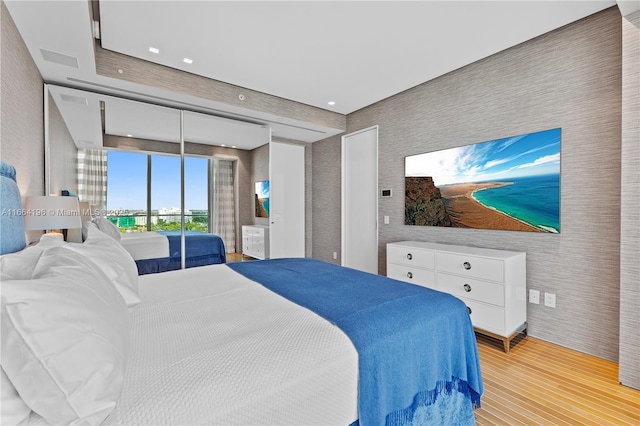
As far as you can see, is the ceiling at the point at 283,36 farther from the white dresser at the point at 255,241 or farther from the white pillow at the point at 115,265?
the white dresser at the point at 255,241

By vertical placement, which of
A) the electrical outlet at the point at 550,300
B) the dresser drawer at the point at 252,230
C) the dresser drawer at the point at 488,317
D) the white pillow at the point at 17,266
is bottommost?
the dresser drawer at the point at 488,317

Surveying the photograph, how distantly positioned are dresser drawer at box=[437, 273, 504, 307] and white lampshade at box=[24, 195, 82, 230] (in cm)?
316

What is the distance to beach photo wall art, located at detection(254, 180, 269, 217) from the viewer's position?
4.37 meters

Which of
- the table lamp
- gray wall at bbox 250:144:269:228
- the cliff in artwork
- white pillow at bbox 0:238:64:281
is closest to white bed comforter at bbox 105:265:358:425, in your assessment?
white pillow at bbox 0:238:64:281

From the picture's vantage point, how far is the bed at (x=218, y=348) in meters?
0.71

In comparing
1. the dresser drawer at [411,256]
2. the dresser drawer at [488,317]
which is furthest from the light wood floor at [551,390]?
the dresser drawer at [411,256]

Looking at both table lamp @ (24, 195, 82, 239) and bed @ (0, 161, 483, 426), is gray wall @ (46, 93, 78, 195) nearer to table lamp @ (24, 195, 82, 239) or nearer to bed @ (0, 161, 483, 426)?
table lamp @ (24, 195, 82, 239)

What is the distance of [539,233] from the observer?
105 inches

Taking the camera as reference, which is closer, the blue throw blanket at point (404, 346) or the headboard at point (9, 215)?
the blue throw blanket at point (404, 346)

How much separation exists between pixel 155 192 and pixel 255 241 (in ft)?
5.00

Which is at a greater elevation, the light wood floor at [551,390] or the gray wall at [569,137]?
the gray wall at [569,137]

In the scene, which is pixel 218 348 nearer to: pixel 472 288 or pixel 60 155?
pixel 472 288

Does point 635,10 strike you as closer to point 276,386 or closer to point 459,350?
point 459,350

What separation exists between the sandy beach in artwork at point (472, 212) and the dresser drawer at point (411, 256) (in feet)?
1.87
